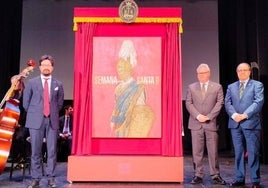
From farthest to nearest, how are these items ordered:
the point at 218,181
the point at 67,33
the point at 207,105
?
the point at 67,33 < the point at 207,105 < the point at 218,181

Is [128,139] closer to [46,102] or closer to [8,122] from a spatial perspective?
[46,102]

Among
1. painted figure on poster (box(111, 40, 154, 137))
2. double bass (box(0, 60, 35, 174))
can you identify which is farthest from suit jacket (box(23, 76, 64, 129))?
painted figure on poster (box(111, 40, 154, 137))

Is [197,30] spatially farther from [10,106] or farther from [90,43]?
[10,106]

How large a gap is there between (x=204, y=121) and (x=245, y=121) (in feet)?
1.54

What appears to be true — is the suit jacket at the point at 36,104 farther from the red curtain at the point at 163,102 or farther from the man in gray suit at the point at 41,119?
the red curtain at the point at 163,102

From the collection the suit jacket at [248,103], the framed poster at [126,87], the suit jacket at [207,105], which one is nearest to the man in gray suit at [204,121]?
the suit jacket at [207,105]

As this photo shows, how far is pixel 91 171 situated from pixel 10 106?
1170mm

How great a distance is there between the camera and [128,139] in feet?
14.2

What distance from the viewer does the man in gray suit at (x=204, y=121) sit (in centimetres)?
421

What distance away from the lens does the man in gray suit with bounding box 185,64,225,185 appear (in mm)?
4211

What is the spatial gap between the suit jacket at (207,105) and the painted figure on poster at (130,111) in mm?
500

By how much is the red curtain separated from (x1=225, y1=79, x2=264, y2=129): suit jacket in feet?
1.98

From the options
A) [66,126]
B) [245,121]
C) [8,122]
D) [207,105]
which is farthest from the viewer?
[66,126]

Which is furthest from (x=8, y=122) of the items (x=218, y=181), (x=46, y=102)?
(x=218, y=181)
